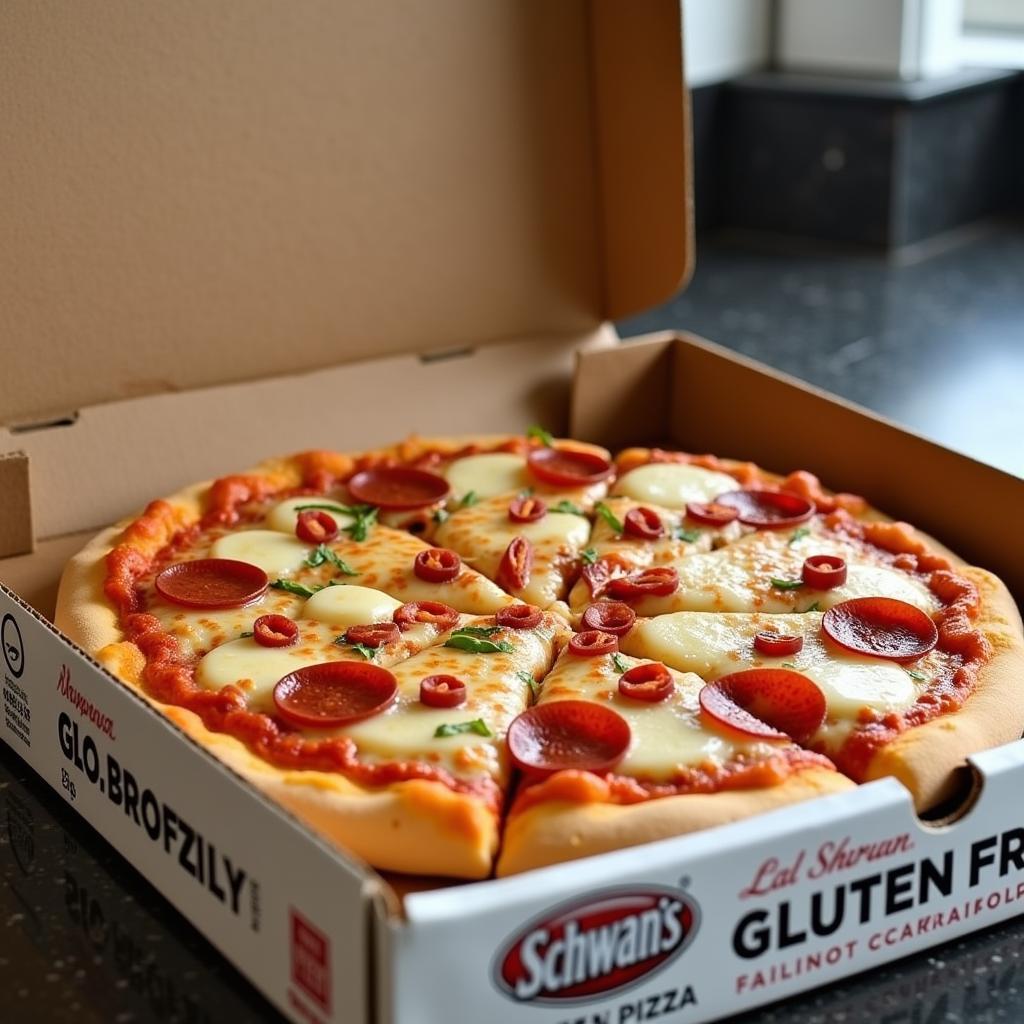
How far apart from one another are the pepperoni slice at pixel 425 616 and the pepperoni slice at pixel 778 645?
311 millimetres

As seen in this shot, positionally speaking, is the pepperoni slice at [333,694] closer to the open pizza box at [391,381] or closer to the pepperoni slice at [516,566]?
the open pizza box at [391,381]

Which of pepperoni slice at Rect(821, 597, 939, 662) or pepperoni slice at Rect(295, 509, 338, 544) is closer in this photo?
pepperoni slice at Rect(821, 597, 939, 662)

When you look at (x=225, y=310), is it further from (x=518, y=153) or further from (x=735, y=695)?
(x=735, y=695)

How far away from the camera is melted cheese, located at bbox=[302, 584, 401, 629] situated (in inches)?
65.6

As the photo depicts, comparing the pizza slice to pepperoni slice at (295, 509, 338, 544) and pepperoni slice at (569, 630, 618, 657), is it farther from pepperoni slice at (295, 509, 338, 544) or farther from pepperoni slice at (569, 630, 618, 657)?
pepperoni slice at (295, 509, 338, 544)

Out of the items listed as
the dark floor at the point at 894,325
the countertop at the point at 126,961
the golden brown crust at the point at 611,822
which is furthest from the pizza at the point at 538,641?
the dark floor at the point at 894,325

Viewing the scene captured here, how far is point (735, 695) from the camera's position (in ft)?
4.93

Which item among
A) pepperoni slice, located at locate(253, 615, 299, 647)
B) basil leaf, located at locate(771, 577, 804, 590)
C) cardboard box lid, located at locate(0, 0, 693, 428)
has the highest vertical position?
cardboard box lid, located at locate(0, 0, 693, 428)

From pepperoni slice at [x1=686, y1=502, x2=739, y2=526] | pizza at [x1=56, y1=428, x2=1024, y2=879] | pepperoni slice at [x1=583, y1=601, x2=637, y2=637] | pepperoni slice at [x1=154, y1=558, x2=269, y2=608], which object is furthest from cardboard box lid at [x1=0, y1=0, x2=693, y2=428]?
pepperoni slice at [x1=583, y1=601, x2=637, y2=637]

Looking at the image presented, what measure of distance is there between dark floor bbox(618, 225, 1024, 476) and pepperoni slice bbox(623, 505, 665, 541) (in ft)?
2.56

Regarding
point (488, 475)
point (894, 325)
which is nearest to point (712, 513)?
point (488, 475)

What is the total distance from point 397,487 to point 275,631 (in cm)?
44

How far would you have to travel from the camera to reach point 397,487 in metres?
2.02

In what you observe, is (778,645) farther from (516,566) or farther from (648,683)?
(516,566)
